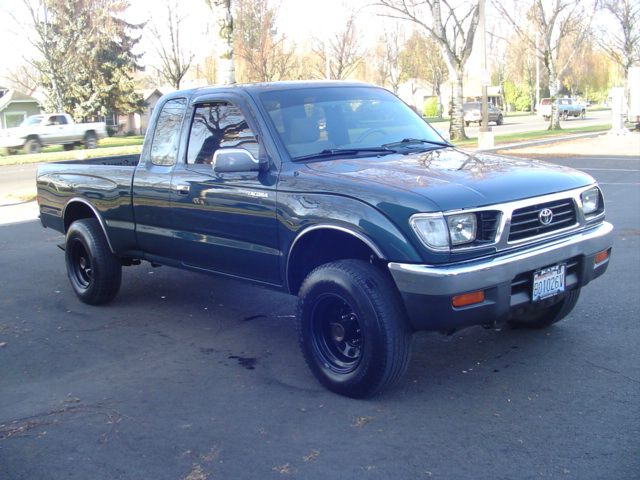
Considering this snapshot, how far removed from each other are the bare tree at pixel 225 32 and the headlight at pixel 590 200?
40.3ft

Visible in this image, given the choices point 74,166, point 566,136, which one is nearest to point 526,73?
point 566,136

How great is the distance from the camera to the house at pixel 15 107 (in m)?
55.6

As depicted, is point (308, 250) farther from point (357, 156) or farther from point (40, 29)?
point (40, 29)

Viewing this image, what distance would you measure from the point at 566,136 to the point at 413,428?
95.4 feet

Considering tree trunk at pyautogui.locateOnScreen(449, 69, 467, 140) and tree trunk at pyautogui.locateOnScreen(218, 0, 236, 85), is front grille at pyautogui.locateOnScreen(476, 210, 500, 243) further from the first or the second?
tree trunk at pyautogui.locateOnScreen(449, 69, 467, 140)

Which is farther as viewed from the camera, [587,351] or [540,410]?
[587,351]

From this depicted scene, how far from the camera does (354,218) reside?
430cm

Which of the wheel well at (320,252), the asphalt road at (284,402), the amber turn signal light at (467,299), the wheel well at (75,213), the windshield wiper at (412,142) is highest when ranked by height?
the windshield wiper at (412,142)

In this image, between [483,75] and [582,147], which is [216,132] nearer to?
[483,75]

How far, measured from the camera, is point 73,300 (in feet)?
23.9

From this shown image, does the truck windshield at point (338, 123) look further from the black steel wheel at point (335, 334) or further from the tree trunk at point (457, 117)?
the tree trunk at point (457, 117)

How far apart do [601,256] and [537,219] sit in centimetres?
75

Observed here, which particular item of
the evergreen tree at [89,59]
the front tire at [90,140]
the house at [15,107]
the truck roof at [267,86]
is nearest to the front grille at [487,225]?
the truck roof at [267,86]

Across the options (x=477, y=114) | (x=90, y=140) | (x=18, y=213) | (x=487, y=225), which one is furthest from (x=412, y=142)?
(x=477, y=114)
